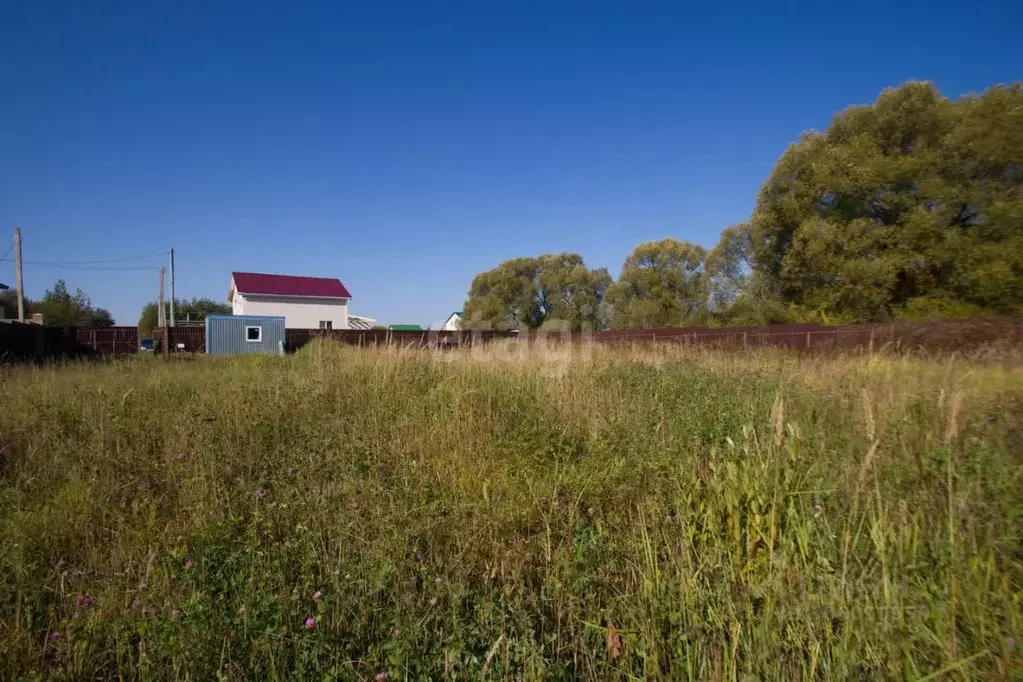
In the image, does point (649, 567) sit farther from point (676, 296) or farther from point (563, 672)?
point (676, 296)

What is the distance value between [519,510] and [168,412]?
147 inches

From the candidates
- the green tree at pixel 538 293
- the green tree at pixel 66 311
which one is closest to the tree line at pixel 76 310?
the green tree at pixel 66 311

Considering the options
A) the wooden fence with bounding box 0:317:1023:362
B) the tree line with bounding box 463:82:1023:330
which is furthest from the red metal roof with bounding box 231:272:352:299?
the tree line with bounding box 463:82:1023:330

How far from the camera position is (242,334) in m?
24.5

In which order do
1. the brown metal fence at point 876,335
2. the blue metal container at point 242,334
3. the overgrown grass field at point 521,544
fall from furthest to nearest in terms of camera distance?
the blue metal container at point 242,334 → the brown metal fence at point 876,335 → the overgrown grass field at point 521,544

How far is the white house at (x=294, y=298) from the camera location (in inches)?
1387

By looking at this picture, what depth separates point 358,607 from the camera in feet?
5.86

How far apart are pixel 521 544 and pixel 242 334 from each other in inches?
1034

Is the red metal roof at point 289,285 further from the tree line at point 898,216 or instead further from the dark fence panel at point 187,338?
the tree line at point 898,216

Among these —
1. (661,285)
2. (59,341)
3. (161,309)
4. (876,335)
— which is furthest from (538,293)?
(876,335)

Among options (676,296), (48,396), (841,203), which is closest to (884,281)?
(841,203)

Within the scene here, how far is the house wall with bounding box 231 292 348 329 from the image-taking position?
35.2 meters

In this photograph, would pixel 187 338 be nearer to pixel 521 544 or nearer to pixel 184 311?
pixel 521 544

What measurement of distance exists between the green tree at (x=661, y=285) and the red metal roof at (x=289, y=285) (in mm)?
21931
